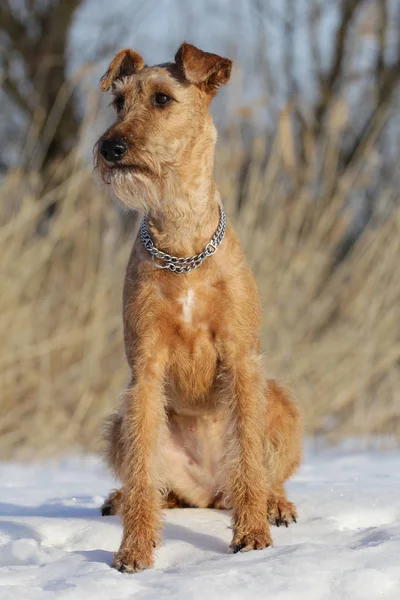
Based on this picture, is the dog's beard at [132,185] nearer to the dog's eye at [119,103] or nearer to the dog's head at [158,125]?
the dog's head at [158,125]

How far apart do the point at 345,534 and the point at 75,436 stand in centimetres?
296

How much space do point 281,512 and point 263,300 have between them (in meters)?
2.83

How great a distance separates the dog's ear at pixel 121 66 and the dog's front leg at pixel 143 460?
3.13ft

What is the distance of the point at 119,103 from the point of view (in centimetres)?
300

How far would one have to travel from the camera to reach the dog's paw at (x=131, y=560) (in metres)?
2.49

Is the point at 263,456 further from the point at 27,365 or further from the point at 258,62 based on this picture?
the point at 258,62

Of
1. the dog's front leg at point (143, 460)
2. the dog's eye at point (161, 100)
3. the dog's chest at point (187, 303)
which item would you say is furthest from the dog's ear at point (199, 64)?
the dog's front leg at point (143, 460)

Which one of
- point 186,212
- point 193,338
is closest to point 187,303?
point 193,338

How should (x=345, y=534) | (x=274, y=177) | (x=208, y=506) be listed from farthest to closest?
(x=274, y=177), (x=208, y=506), (x=345, y=534)

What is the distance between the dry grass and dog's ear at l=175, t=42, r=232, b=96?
228 cm

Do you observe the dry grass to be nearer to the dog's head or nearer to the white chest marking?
the dog's head

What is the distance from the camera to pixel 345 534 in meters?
2.70

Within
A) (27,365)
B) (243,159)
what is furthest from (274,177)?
(27,365)

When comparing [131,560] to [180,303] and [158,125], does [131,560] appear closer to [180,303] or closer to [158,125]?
[180,303]
